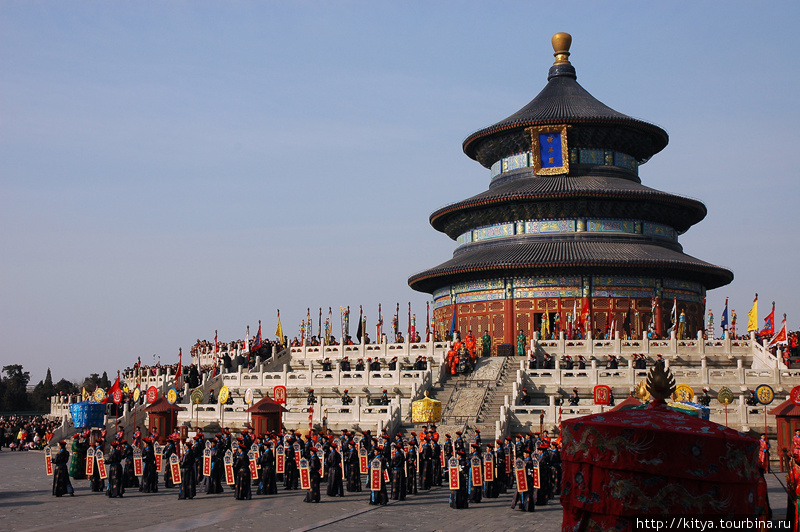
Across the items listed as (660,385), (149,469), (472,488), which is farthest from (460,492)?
(660,385)

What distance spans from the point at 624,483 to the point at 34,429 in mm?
42672

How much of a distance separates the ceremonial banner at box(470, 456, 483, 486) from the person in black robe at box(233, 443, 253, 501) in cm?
533

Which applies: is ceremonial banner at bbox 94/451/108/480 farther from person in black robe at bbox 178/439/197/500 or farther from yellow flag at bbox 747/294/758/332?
yellow flag at bbox 747/294/758/332

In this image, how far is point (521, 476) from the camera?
19.6 metres

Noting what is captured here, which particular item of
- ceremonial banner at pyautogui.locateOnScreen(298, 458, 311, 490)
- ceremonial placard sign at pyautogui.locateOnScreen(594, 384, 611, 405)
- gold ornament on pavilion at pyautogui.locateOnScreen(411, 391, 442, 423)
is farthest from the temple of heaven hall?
ceremonial banner at pyautogui.locateOnScreen(298, 458, 311, 490)

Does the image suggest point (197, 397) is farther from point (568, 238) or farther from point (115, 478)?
point (568, 238)

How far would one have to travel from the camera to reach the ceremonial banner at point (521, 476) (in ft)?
64.4

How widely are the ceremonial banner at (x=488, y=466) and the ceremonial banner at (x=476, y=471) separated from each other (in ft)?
2.32

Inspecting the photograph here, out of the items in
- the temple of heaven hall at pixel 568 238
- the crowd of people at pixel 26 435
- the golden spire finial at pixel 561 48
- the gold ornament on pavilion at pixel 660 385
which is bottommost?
the crowd of people at pixel 26 435

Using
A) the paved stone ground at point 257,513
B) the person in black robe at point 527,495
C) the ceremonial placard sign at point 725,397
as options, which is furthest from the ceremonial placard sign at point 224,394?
the ceremonial placard sign at point 725,397

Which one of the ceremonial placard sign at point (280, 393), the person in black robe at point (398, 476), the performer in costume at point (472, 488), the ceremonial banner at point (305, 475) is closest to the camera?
the ceremonial banner at point (305, 475)

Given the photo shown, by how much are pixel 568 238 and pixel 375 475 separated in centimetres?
3215

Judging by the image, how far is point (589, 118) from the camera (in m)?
52.1

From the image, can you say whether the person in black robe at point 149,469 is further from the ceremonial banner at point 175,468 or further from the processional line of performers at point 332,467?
the ceremonial banner at point 175,468
